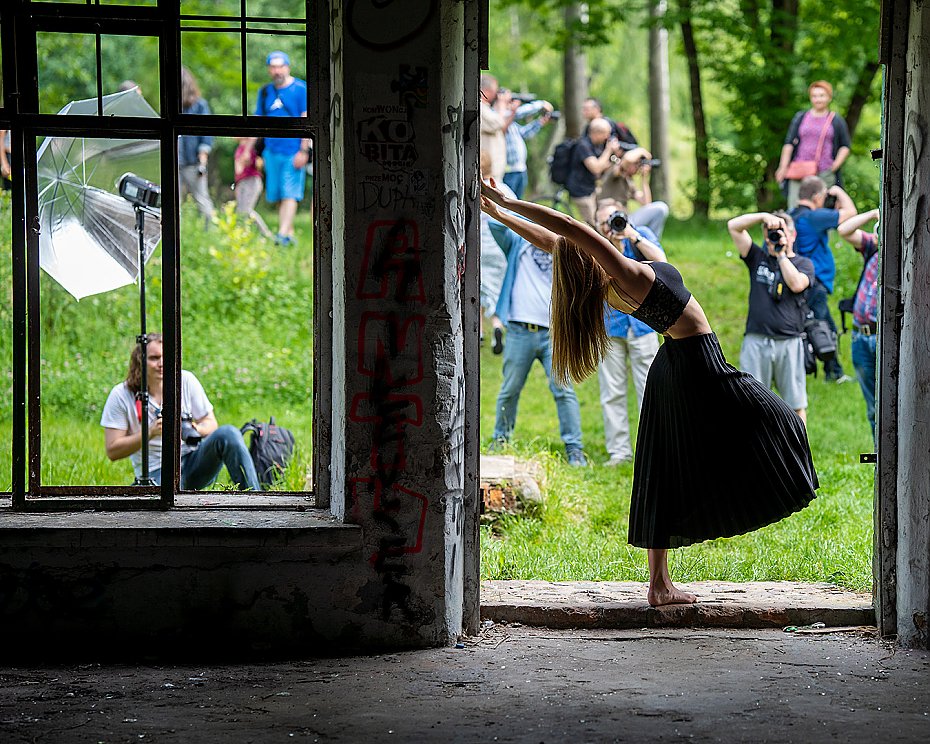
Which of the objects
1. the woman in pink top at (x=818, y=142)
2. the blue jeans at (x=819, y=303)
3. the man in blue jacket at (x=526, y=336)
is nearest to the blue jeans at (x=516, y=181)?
the woman in pink top at (x=818, y=142)

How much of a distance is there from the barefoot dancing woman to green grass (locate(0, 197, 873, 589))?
110cm

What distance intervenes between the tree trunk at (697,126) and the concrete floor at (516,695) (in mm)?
12180

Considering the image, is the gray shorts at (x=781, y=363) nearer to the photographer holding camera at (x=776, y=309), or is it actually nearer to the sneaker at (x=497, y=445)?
the photographer holding camera at (x=776, y=309)

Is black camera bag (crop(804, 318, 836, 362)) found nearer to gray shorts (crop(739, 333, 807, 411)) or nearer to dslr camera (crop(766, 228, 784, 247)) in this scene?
gray shorts (crop(739, 333, 807, 411))

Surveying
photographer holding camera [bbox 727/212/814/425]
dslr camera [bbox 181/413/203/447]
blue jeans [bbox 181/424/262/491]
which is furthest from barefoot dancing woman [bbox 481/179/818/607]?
photographer holding camera [bbox 727/212/814/425]

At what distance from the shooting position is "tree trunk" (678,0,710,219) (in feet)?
54.0

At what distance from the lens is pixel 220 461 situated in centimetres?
691

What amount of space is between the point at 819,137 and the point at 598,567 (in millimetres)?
7948

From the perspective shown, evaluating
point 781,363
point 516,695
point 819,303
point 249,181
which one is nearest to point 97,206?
point 516,695

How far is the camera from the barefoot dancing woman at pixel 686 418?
5.02 metres

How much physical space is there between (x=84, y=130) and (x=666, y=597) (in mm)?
3282

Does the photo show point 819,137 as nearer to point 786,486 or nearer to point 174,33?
point 786,486

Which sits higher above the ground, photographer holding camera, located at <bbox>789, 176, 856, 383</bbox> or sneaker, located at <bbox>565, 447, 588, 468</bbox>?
photographer holding camera, located at <bbox>789, 176, 856, 383</bbox>

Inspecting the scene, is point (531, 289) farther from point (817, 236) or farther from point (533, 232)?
point (533, 232)
